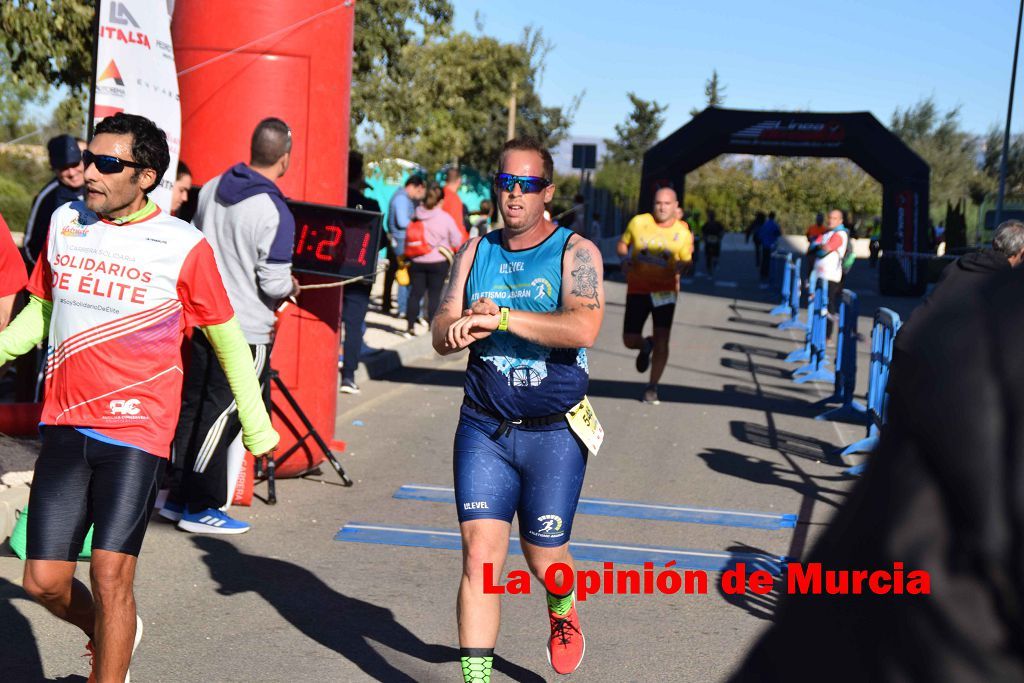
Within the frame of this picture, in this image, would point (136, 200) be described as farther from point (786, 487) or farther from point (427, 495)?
point (786, 487)

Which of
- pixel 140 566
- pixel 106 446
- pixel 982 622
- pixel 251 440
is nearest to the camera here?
pixel 982 622

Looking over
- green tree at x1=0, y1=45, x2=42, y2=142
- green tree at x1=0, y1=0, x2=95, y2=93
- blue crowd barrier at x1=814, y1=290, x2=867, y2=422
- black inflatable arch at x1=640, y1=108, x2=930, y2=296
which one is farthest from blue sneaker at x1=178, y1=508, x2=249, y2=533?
black inflatable arch at x1=640, y1=108, x2=930, y2=296

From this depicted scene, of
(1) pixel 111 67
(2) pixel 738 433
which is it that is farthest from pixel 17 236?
(2) pixel 738 433

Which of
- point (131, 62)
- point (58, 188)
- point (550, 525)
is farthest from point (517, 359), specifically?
point (58, 188)

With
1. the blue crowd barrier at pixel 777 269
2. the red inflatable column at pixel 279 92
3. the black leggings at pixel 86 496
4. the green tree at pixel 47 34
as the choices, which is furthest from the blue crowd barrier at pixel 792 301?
the black leggings at pixel 86 496

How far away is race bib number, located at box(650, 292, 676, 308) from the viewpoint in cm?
1159

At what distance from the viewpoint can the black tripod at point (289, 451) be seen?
7594mm

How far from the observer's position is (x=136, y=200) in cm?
425

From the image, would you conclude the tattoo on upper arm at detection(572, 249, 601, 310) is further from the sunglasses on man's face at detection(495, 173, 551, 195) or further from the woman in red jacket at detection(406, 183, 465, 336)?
the woman in red jacket at detection(406, 183, 465, 336)

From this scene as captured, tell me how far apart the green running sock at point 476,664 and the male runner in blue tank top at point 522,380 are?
34mm

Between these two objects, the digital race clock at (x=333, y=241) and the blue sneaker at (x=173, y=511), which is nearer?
the blue sneaker at (x=173, y=511)

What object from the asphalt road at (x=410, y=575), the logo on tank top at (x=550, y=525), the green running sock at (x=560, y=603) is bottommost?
the asphalt road at (x=410, y=575)

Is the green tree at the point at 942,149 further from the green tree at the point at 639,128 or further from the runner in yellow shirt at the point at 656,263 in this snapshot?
the runner in yellow shirt at the point at 656,263

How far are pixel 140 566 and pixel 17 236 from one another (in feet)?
18.7
